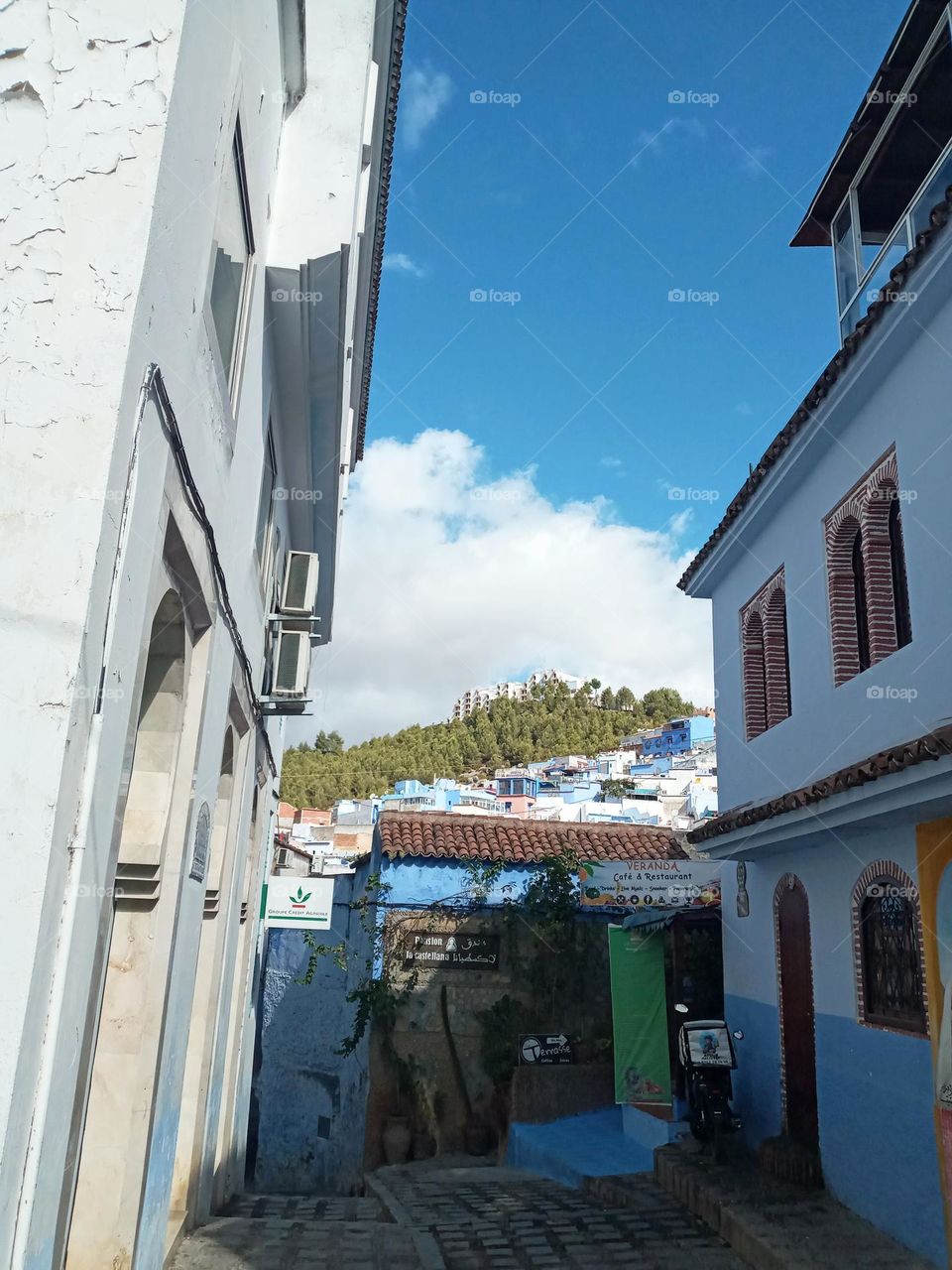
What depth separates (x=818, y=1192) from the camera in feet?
27.7

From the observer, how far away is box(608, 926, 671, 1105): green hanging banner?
12.3 m

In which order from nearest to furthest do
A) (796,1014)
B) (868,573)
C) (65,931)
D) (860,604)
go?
(65,931)
(868,573)
(860,604)
(796,1014)

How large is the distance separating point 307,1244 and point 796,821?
495 centimetres

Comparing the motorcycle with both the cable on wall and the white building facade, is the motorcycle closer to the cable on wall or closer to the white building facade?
the white building facade

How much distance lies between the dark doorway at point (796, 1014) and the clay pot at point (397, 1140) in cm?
582

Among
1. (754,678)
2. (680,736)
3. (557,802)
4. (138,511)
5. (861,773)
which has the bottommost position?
(861,773)

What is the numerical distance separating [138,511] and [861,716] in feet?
21.1

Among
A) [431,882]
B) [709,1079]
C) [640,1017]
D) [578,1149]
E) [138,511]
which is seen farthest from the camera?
[431,882]

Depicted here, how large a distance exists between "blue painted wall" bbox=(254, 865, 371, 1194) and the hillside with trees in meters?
45.2

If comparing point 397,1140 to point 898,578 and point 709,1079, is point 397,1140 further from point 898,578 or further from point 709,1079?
point 898,578

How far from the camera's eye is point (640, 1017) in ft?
41.1

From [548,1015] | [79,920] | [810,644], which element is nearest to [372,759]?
[548,1015]

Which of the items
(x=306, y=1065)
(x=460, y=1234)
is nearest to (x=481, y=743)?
(x=306, y=1065)

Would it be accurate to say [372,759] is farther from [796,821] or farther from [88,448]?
[88,448]
